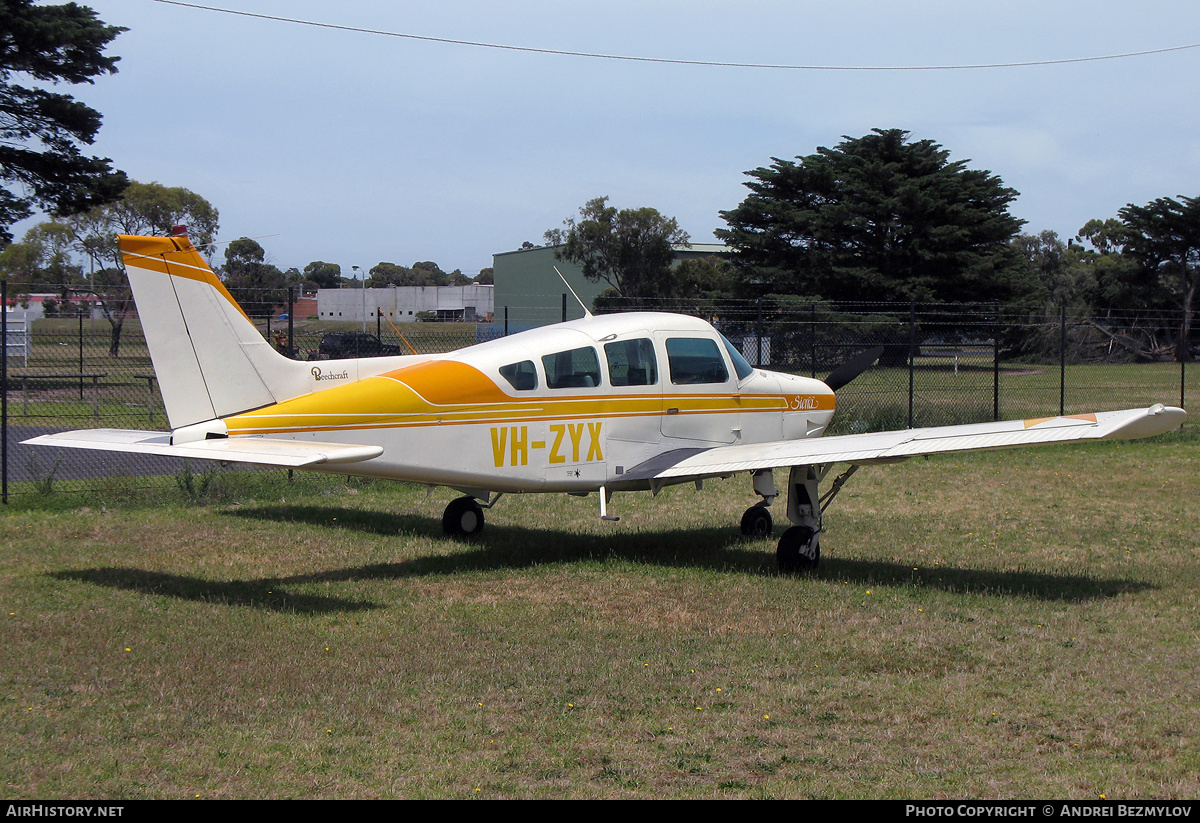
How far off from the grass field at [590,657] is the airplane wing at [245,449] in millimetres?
1148

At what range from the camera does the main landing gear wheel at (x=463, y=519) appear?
10953 mm

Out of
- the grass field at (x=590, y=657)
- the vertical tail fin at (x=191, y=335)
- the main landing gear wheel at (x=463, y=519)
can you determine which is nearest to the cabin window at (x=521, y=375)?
the grass field at (x=590, y=657)

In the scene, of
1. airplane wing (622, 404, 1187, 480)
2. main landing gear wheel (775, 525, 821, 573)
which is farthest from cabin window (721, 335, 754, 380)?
main landing gear wheel (775, 525, 821, 573)

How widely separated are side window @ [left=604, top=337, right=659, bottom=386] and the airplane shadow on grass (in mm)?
1714

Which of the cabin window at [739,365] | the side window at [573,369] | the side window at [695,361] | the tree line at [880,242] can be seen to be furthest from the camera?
the tree line at [880,242]

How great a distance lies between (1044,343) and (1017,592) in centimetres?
4309

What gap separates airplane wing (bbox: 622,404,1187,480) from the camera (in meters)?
7.44

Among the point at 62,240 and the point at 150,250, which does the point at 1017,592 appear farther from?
the point at 62,240

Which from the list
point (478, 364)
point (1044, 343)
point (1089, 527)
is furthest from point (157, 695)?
point (1044, 343)

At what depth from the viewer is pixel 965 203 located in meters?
51.3

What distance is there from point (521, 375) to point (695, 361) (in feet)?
6.63

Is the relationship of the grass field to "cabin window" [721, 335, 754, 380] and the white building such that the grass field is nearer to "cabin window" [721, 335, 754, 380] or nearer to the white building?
"cabin window" [721, 335, 754, 380]

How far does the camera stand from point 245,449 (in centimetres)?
770

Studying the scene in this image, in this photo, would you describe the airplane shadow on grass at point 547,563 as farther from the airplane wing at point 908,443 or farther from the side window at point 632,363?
the side window at point 632,363
